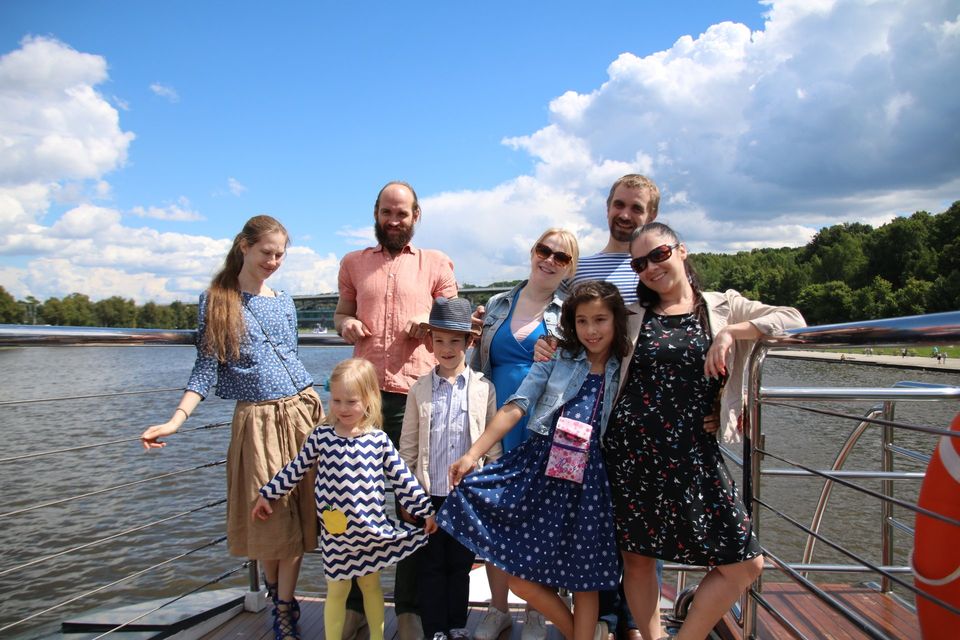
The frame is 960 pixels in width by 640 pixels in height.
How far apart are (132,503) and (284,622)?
31.0 feet

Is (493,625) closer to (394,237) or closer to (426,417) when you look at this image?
(426,417)

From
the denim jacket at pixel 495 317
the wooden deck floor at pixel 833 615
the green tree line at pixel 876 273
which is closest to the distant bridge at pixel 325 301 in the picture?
the denim jacket at pixel 495 317

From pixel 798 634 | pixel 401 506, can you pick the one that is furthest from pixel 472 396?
pixel 798 634

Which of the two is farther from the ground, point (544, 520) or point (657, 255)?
point (657, 255)

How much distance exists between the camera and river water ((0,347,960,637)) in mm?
7566

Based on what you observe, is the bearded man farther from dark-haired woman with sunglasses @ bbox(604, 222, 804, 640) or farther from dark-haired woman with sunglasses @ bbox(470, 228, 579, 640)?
dark-haired woman with sunglasses @ bbox(604, 222, 804, 640)

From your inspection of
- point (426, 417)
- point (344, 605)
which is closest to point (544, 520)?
point (426, 417)

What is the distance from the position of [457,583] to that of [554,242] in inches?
63.2

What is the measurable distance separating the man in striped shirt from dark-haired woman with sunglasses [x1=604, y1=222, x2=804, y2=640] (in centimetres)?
48

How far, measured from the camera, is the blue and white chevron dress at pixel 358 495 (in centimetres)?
249

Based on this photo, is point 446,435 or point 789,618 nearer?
point 446,435

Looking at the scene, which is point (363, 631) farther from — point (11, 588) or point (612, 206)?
point (11, 588)

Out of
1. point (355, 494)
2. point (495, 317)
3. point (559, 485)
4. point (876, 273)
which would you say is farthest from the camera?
point (876, 273)

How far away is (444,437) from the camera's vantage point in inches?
104
